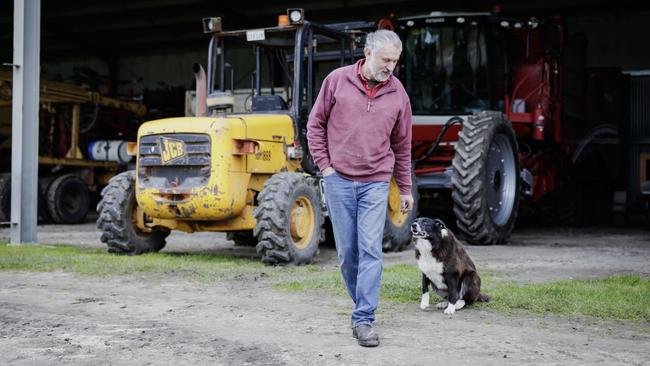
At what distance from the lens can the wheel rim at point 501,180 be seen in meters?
11.3

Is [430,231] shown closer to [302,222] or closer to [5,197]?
[302,222]

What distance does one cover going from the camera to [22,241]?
1132 centimetres

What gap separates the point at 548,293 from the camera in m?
6.87

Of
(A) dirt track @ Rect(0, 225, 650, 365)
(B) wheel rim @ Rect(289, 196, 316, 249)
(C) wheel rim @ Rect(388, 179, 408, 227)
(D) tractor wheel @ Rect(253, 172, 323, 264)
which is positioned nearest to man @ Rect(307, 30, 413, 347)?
(A) dirt track @ Rect(0, 225, 650, 365)

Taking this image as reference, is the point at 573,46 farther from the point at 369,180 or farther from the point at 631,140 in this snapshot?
the point at 369,180

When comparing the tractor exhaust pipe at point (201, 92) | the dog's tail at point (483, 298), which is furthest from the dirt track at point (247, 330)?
the tractor exhaust pipe at point (201, 92)

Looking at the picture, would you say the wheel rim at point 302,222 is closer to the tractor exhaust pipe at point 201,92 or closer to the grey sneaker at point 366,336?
the tractor exhaust pipe at point 201,92

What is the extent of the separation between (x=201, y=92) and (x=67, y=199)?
26.6ft

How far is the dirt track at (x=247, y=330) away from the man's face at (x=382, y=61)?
5.21 ft

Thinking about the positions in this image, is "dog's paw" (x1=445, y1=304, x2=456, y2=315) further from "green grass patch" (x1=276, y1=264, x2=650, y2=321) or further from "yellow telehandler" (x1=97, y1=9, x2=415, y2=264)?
"yellow telehandler" (x1=97, y1=9, x2=415, y2=264)

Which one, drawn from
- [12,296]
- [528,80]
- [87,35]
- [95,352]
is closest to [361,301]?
[95,352]

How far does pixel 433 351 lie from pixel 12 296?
3761 mm

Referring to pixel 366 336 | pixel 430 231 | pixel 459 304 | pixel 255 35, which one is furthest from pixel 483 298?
pixel 255 35

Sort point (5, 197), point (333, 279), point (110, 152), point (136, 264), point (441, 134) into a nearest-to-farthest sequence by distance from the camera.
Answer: point (333, 279) < point (136, 264) < point (441, 134) < point (5, 197) < point (110, 152)
